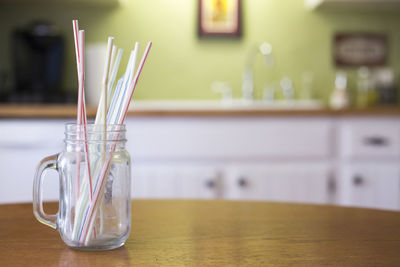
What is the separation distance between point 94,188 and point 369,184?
1.76 m

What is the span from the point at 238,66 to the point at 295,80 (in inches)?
13.2

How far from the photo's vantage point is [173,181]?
79.9 inches

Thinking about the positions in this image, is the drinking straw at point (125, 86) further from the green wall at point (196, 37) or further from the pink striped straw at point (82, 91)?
the green wall at point (196, 37)

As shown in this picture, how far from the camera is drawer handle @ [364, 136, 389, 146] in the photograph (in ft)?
6.86

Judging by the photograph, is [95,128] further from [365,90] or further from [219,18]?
[365,90]

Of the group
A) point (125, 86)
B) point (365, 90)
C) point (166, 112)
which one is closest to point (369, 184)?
point (365, 90)

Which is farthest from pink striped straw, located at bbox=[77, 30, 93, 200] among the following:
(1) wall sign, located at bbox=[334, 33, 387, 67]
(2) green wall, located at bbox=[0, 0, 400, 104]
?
(1) wall sign, located at bbox=[334, 33, 387, 67]

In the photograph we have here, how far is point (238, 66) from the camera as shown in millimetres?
2760

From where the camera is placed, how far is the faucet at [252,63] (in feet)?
8.99

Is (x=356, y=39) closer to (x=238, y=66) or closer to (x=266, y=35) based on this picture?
(x=266, y=35)

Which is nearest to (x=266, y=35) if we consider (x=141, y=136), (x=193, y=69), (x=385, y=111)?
(x=193, y=69)

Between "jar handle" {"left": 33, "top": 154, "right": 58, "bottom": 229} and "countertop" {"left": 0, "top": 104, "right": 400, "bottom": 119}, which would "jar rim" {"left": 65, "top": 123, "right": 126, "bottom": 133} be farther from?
"countertop" {"left": 0, "top": 104, "right": 400, "bottom": 119}

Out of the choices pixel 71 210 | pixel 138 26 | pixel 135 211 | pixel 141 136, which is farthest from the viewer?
pixel 138 26

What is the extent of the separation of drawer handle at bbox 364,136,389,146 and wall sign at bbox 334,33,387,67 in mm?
819
